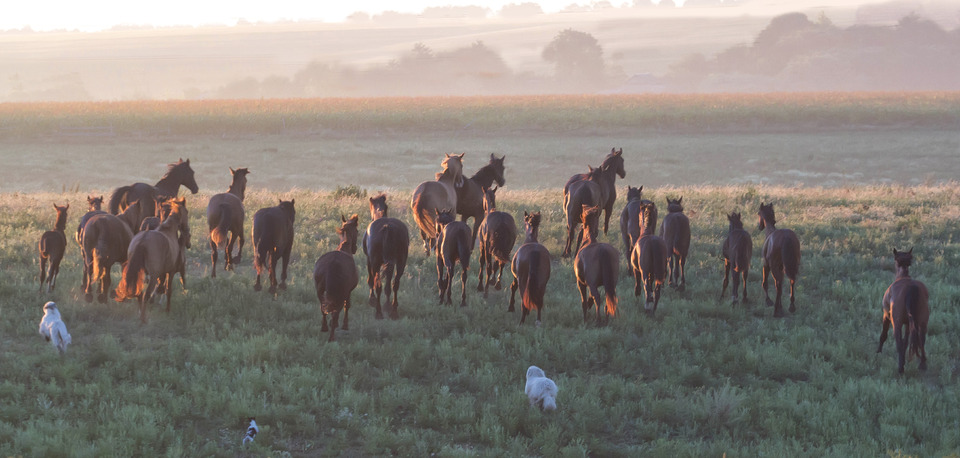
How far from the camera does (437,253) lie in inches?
547

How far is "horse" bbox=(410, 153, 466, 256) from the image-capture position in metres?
15.6

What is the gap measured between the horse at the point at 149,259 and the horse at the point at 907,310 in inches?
367

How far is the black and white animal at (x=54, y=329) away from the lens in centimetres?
1088

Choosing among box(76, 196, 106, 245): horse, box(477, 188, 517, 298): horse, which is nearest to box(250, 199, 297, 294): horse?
box(76, 196, 106, 245): horse

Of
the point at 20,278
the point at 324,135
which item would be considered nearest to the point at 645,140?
the point at 324,135

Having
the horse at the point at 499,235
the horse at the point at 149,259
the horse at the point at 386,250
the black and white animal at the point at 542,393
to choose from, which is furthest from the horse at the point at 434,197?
the black and white animal at the point at 542,393

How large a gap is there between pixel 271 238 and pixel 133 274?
2.43 metres

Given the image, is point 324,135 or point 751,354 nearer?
point 751,354

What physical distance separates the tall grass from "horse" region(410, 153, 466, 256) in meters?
0.95

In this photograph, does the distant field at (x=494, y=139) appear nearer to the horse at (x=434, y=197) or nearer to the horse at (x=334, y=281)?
the horse at (x=434, y=197)

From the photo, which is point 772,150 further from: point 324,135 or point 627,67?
point 627,67

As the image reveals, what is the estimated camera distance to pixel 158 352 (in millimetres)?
11102

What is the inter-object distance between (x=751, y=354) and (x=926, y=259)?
25.4ft

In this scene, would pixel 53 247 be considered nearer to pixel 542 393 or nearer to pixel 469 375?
pixel 469 375
